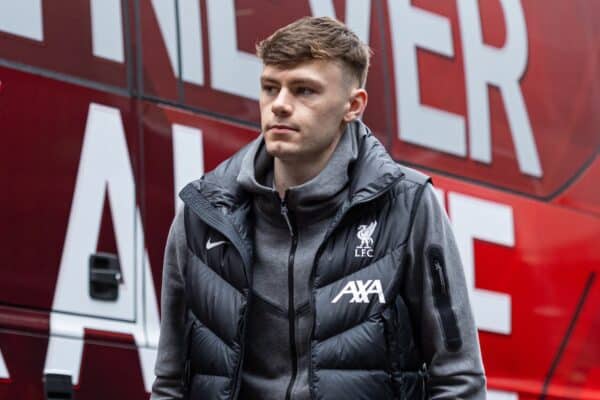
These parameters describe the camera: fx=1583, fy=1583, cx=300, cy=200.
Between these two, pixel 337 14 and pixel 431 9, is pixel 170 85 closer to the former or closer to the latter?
pixel 337 14

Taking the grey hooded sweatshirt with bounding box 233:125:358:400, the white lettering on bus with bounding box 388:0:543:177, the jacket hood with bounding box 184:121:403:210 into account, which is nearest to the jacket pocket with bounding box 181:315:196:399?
the grey hooded sweatshirt with bounding box 233:125:358:400

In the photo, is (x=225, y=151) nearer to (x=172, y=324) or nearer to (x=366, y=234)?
(x=172, y=324)

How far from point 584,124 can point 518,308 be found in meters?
1.00

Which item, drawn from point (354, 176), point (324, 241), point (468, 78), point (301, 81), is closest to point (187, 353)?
point (324, 241)

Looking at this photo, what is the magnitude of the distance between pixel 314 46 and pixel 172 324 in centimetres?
69

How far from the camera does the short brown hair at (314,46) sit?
3162 mm

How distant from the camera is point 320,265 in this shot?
124 inches

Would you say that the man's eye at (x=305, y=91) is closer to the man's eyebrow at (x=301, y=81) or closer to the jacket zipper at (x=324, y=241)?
the man's eyebrow at (x=301, y=81)

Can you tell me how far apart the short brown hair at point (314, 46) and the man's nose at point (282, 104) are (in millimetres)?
63

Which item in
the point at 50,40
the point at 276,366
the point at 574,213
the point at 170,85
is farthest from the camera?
the point at 574,213

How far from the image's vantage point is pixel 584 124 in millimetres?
6535

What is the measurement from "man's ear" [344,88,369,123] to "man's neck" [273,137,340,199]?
0.21 ft

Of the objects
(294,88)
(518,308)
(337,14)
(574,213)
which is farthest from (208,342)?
(574,213)

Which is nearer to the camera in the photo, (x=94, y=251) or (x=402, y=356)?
(x=402, y=356)
